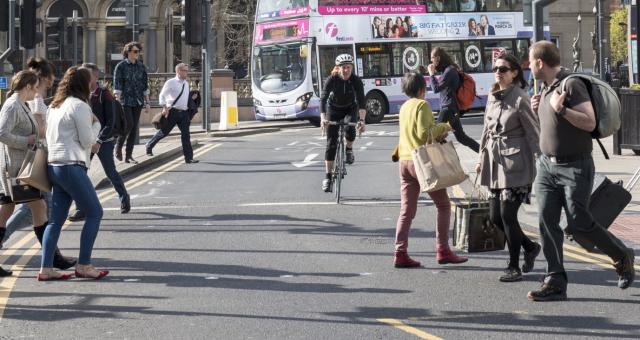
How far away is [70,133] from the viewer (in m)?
9.38

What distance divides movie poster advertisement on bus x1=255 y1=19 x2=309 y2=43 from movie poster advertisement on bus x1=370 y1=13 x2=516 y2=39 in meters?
2.22

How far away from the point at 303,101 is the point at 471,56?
231 inches

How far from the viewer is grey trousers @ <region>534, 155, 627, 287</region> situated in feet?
27.2

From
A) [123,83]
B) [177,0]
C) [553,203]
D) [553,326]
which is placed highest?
[177,0]

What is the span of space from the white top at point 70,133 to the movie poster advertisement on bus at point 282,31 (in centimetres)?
2618

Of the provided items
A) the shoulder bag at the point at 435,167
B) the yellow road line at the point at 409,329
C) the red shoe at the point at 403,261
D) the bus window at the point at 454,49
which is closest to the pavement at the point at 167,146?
the bus window at the point at 454,49

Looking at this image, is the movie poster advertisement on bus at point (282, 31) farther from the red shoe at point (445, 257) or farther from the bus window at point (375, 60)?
the red shoe at point (445, 257)

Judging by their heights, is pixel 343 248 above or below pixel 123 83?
below

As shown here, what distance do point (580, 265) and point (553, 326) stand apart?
2498 mm

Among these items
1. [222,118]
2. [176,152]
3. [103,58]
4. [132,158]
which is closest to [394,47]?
[222,118]

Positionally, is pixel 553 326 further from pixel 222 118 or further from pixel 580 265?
pixel 222 118

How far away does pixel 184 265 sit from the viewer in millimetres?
10242

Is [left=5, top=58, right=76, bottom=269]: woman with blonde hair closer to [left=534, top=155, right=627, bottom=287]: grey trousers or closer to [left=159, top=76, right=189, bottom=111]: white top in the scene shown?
[left=534, top=155, right=627, bottom=287]: grey trousers

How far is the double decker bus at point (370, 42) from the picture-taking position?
35531 mm
